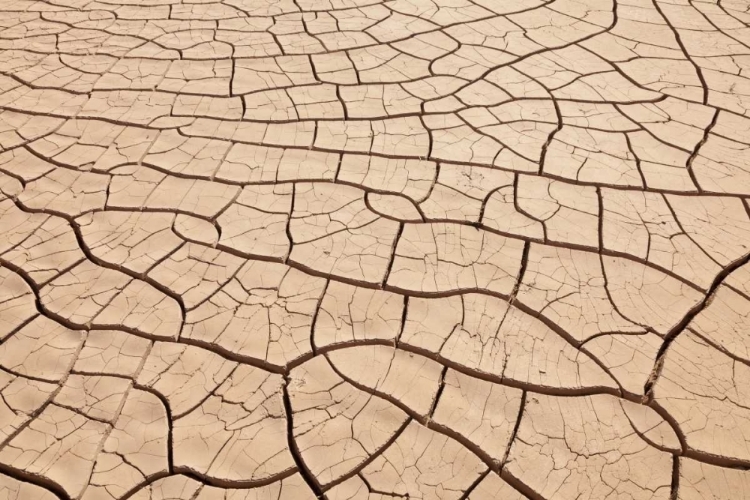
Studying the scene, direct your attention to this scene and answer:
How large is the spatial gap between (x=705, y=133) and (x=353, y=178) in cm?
159

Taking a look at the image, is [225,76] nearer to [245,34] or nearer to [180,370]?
[245,34]

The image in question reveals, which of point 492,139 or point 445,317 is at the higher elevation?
point 492,139

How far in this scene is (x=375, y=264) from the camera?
1984 mm

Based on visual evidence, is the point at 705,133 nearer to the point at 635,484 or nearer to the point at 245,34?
the point at 635,484

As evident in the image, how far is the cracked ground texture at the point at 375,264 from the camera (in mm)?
1495

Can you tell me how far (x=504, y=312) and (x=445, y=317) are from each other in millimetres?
189

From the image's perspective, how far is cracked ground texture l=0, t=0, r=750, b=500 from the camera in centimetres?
150

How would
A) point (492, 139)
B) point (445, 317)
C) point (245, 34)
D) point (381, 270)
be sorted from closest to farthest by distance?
1. point (445, 317)
2. point (381, 270)
3. point (492, 139)
4. point (245, 34)

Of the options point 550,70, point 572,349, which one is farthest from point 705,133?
point 572,349

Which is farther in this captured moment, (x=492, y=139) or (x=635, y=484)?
(x=492, y=139)

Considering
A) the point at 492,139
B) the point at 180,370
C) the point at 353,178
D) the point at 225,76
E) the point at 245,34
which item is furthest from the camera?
the point at 245,34

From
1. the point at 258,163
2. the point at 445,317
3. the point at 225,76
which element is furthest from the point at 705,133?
the point at 225,76

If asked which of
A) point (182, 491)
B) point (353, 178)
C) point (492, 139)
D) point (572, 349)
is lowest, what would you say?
point (182, 491)

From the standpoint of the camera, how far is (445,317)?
5.96ft
